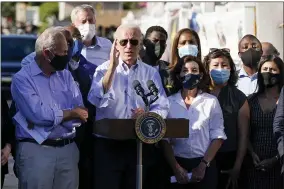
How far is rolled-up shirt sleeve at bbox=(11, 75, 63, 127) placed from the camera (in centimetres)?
737

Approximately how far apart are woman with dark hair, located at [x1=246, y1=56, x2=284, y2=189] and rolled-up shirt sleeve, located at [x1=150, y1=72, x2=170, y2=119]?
1.07 metres

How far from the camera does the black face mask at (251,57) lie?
9711mm

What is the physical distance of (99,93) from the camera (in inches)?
302

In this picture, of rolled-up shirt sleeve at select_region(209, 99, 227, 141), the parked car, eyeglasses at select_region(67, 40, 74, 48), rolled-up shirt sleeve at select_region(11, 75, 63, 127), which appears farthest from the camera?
the parked car

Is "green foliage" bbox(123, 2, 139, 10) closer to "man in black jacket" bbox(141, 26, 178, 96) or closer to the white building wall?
the white building wall

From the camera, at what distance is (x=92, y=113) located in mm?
8094

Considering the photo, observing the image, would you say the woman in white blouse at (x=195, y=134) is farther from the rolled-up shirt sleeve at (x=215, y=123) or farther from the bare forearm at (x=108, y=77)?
the bare forearm at (x=108, y=77)

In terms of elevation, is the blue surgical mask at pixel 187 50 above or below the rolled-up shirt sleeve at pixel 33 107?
above

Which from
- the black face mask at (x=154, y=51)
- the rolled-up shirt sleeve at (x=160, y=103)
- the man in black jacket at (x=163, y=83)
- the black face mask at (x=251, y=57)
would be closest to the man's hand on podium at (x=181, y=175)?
the man in black jacket at (x=163, y=83)

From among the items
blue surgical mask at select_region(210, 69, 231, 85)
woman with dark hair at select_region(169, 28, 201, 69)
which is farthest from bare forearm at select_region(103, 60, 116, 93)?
blue surgical mask at select_region(210, 69, 231, 85)

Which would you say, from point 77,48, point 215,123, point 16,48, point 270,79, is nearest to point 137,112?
point 215,123

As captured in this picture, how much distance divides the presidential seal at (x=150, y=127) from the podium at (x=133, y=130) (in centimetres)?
3

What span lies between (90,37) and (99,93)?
1.33 metres

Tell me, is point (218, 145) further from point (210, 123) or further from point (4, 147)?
point (4, 147)
